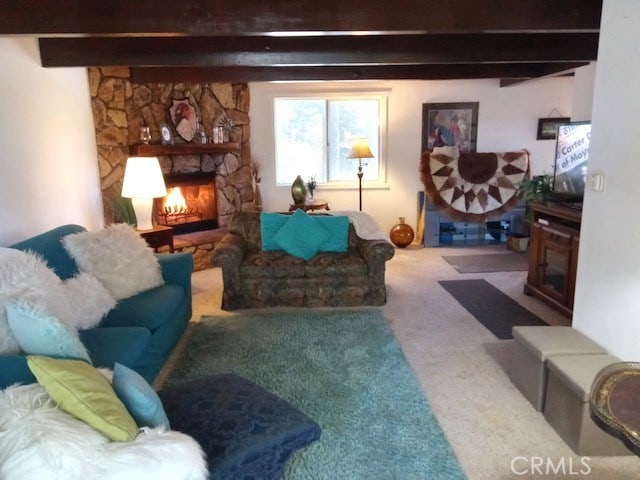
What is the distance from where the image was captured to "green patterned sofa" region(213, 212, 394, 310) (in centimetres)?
390

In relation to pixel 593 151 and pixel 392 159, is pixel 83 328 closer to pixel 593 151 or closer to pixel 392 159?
pixel 593 151

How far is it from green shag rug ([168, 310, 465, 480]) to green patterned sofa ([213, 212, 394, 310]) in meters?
0.16

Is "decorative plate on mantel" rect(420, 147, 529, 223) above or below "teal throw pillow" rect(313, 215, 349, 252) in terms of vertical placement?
above

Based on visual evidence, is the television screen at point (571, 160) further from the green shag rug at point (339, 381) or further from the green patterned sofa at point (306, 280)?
the green shag rug at point (339, 381)

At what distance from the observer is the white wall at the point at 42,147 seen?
3072mm

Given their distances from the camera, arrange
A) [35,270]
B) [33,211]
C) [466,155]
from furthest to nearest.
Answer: [466,155] → [33,211] → [35,270]

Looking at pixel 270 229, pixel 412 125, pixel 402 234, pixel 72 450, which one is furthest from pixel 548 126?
pixel 72 450

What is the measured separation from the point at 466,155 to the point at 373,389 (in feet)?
14.2

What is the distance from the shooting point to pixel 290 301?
13.0ft

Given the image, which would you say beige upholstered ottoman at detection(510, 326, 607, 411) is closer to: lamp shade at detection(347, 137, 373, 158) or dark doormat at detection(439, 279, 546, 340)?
dark doormat at detection(439, 279, 546, 340)

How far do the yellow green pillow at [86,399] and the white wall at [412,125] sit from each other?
509 centimetres

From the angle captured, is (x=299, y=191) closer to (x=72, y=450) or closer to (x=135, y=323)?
(x=135, y=323)

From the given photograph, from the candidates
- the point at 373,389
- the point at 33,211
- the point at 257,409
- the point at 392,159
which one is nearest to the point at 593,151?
the point at 373,389

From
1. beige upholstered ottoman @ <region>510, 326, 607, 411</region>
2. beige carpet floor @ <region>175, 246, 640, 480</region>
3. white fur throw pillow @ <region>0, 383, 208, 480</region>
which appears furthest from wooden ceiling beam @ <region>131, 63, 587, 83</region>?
white fur throw pillow @ <region>0, 383, 208, 480</region>
